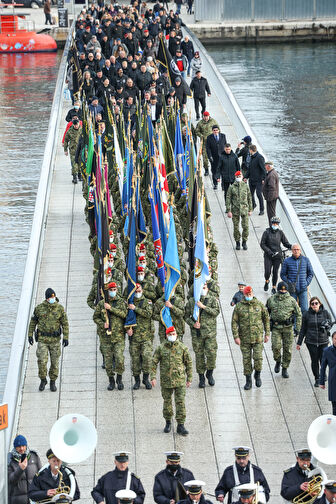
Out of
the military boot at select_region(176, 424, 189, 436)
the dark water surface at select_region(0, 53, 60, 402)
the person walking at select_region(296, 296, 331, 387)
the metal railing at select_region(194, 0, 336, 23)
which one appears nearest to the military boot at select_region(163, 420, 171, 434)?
the military boot at select_region(176, 424, 189, 436)

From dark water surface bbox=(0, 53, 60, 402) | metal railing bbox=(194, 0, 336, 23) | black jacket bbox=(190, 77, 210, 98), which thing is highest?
metal railing bbox=(194, 0, 336, 23)

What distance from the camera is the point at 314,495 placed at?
37.9 feet

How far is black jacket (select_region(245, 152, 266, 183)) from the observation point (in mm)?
22094

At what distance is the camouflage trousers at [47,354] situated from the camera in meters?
15.4

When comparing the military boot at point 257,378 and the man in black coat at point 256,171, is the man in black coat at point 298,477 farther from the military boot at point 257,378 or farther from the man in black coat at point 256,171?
the man in black coat at point 256,171

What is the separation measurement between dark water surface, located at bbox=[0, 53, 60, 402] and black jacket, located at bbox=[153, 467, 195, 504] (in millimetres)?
6832

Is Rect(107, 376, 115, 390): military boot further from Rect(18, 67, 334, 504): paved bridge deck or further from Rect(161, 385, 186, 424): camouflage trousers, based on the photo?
Rect(161, 385, 186, 424): camouflage trousers

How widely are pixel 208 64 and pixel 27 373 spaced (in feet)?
78.1


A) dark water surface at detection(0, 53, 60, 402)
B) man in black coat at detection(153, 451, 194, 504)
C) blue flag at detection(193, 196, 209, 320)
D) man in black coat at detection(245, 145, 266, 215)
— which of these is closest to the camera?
man in black coat at detection(153, 451, 194, 504)

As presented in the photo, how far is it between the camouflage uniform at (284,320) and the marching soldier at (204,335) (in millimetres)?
810

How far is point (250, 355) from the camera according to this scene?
15.4 metres

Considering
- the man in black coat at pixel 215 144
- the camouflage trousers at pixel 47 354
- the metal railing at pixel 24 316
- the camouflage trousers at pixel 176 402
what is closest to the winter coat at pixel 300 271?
the camouflage trousers at pixel 176 402

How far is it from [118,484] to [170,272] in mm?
5195

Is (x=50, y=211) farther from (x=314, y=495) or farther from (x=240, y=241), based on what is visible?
(x=314, y=495)
